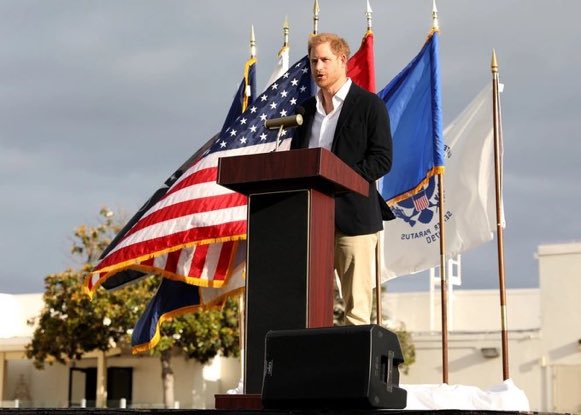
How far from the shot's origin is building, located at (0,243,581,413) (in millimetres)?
30375

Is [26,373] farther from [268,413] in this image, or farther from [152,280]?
[268,413]

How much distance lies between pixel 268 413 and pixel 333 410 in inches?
12.2

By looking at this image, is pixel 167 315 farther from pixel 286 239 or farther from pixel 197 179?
pixel 286 239

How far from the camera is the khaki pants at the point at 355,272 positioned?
5.75 meters

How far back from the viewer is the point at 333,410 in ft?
14.7

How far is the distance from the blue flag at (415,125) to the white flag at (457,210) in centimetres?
79

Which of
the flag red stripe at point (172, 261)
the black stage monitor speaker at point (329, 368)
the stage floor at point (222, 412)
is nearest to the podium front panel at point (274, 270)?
the black stage monitor speaker at point (329, 368)

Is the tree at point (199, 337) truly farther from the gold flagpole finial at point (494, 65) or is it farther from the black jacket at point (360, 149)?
the black jacket at point (360, 149)

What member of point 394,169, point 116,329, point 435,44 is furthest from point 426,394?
point 116,329

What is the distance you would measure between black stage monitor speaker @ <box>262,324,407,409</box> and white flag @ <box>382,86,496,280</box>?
6928mm

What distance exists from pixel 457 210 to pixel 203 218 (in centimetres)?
310

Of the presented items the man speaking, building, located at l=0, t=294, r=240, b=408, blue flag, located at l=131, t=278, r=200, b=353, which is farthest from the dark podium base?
building, located at l=0, t=294, r=240, b=408

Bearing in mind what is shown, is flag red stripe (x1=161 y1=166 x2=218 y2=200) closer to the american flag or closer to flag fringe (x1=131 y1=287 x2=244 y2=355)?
the american flag

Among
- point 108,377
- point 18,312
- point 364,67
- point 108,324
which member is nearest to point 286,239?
point 364,67
